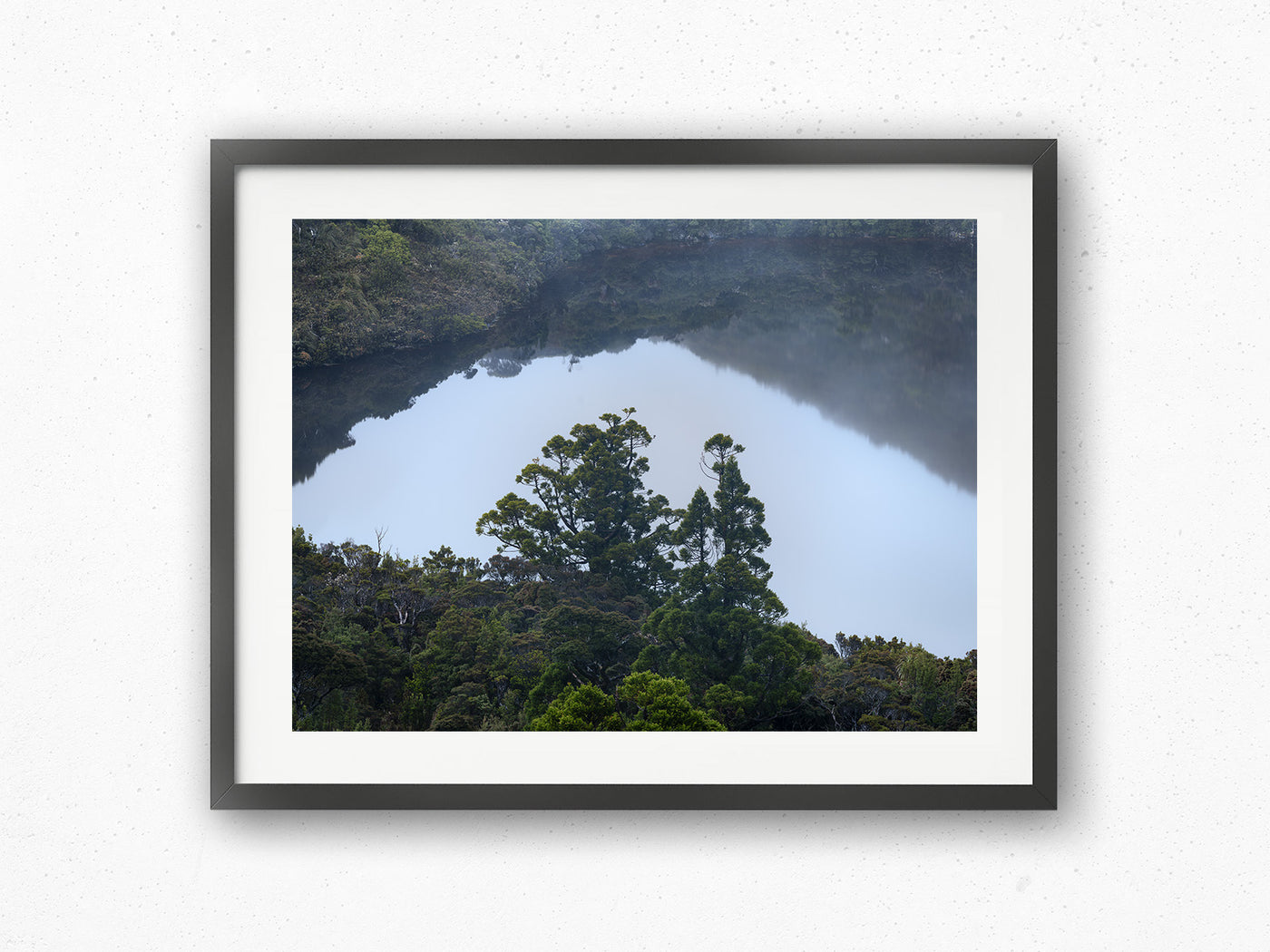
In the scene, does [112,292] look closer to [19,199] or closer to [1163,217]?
[19,199]

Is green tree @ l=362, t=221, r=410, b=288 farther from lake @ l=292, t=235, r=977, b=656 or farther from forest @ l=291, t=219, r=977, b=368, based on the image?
lake @ l=292, t=235, r=977, b=656

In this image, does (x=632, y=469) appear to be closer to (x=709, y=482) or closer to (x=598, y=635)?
(x=709, y=482)

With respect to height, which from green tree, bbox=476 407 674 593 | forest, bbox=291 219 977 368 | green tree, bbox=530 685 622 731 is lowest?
green tree, bbox=530 685 622 731

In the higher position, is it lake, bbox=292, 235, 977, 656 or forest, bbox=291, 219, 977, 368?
forest, bbox=291, 219, 977, 368

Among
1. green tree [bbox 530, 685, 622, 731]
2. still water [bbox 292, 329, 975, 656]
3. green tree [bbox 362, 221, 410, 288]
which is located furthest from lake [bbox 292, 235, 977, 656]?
green tree [bbox 530, 685, 622, 731]

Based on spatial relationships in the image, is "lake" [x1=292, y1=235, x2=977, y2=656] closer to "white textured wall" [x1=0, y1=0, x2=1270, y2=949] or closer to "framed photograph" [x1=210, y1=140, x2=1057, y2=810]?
"framed photograph" [x1=210, y1=140, x2=1057, y2=810]

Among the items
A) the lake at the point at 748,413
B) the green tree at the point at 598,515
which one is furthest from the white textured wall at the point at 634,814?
the green tree at the point at 598,515
